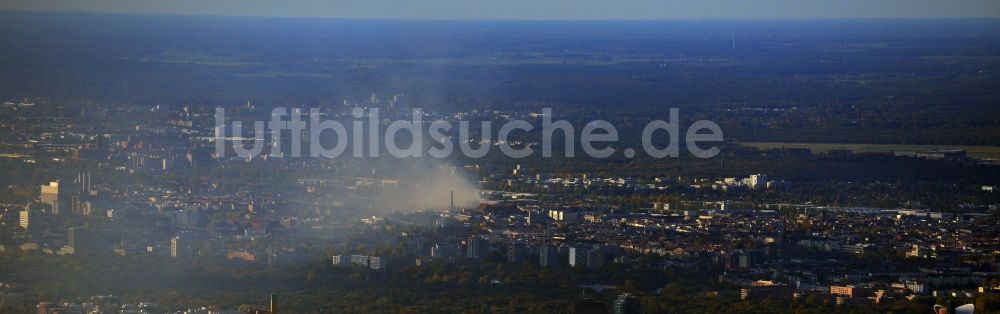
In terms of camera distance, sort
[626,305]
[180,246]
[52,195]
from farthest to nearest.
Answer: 1. [52,195]
2. [180,246]
3. [626,305]

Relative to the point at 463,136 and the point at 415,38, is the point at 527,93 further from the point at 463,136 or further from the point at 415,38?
the point at 415,38

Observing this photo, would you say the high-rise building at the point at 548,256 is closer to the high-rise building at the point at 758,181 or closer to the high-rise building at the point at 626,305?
the high-rise building at the point at 626,305

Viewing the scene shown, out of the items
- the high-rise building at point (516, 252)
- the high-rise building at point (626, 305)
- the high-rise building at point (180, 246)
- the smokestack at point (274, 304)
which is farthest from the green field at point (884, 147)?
the smokestack at point (274, 304)

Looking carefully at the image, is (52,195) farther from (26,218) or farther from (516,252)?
(516,252)

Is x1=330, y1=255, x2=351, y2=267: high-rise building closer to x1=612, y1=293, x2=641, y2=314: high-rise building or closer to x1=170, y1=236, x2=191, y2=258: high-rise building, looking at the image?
x1=170, y1=236, x2=191, y2=258: high-rise building

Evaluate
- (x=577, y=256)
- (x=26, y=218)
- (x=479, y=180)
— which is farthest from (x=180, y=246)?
(x=479, y=180)
